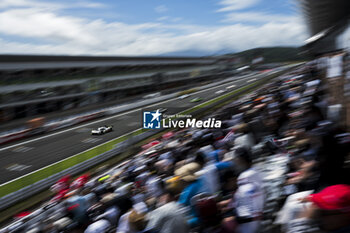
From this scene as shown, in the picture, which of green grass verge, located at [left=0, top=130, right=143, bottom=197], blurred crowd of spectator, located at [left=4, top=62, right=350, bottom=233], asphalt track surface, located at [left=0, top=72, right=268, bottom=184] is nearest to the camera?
blurred crowd of spectator, located at [left=4, top=62, right=350, bottom=233]

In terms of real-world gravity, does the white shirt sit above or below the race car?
above

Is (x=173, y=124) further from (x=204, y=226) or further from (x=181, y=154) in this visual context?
(x=204, y=226)

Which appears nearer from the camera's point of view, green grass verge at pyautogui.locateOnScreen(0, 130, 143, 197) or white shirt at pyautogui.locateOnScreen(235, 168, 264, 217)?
white shirt at pyautogui.locateOnScreen(235, 168, 264, 217)

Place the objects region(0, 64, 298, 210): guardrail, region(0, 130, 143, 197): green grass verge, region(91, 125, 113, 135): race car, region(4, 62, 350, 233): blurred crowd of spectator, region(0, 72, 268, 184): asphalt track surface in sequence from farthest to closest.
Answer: region(91, 125, 113, 135): race car
region(0, 72, 268, 184): asphalt track surface
region(0, 130, 143, 197): green grass verge
region(0, 64, 298, 210): guardrail
region(4, 62, 350, 233): blurred crowd of spectator

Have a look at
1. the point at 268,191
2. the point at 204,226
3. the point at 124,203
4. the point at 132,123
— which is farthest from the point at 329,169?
the point at 132,123

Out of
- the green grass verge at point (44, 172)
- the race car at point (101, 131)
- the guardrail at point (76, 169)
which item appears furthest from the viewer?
the race car at point (101, 131)

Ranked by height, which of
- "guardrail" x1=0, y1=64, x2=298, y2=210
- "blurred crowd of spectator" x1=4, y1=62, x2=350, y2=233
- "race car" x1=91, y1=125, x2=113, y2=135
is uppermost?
"blurred crowd of spectator" x1=4, y1=62, x2=350, y2=233

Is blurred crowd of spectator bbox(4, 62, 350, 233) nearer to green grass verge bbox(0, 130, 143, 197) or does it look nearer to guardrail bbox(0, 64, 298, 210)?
guardrail bbox(0, 64, 298, 210)

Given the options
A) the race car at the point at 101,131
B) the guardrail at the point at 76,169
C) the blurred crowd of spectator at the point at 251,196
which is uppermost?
the blurred crowd of spectator at the point at 251,196

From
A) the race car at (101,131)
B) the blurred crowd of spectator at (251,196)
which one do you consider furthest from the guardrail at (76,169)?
the blurred crowd of spectator at (251,196)

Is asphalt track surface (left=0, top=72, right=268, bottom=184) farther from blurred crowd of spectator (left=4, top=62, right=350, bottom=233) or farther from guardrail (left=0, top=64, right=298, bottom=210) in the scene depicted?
blurred crowd of spectator (left=4, top=62, right=350, bottom=233)

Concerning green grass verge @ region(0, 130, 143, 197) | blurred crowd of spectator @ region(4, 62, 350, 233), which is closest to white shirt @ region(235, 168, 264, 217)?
blurred crowd of spectator @ region(4, 62, 350, 233)

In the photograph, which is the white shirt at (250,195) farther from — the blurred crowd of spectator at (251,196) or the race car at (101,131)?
the race car at (101,131)

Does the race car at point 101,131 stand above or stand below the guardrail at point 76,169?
above
